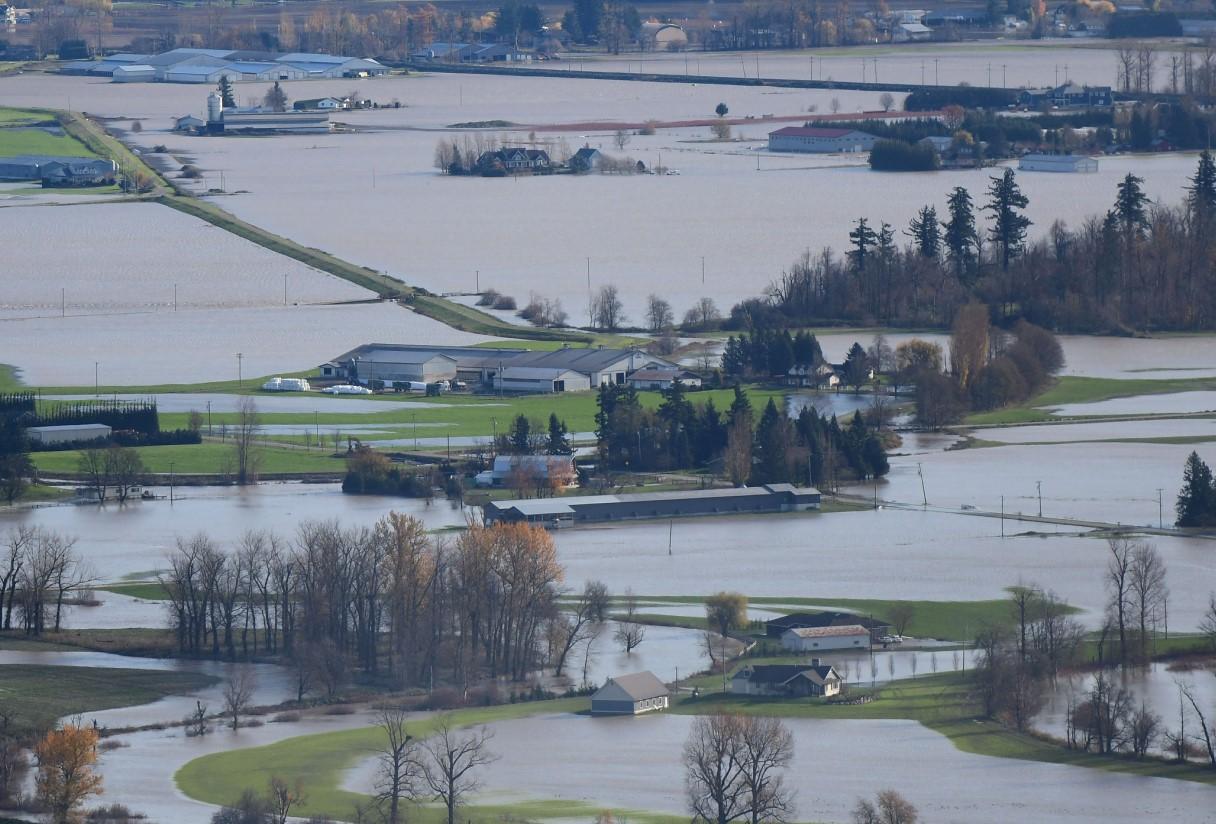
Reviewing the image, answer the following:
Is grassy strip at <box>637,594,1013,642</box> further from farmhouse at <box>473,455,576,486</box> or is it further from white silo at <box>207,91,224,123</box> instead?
white silo at <box>207,91,224,123</box>

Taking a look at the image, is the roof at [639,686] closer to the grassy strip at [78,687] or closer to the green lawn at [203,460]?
the grassy strip at [78,687]

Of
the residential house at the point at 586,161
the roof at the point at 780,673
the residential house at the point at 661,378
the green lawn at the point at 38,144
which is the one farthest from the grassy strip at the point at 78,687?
the green lawn at the point at 38,144

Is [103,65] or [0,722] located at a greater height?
[103,65]

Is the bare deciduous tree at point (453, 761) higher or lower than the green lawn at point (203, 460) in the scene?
lower

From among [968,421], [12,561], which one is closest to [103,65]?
[968,421]

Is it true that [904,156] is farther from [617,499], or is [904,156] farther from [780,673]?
[780,673]

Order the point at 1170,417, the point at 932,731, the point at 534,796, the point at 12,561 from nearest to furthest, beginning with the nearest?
the point at 534,796, the point at 932,731, the point at 12,561, the point at 1170,417

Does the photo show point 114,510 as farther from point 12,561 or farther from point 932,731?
point 932,731
